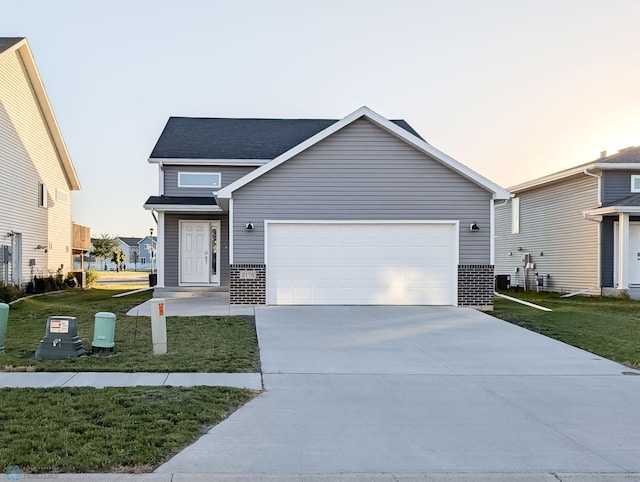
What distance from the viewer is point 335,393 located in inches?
265

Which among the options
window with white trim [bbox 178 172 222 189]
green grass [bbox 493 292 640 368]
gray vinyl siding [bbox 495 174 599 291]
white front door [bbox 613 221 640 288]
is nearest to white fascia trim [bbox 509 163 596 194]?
gray vinyl siding [bbox 495 174 599 291]

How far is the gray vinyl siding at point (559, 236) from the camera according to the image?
20625mm

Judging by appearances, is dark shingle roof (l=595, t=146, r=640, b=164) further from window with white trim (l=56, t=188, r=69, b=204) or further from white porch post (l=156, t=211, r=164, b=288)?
window with white trim (l=56, t=188, r=69, b=204)

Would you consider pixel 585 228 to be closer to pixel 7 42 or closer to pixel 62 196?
pixel 7 42

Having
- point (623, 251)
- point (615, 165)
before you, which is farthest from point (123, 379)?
point (615, 165)

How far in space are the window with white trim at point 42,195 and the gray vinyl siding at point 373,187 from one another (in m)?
13.1

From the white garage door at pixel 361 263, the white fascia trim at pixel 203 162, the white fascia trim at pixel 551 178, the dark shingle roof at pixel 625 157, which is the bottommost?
the white garage door at pixel 361 263

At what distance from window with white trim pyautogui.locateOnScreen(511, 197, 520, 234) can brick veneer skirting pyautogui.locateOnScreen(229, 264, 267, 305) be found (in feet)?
53.9

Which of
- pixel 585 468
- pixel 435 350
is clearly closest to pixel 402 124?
pixel 435 350

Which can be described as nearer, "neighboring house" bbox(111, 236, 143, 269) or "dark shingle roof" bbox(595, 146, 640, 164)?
"dark shingle roof" bbox(595, 146, 640, 164)

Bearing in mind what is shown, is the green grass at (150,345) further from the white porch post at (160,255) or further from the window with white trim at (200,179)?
the window with white trim at (200,179)

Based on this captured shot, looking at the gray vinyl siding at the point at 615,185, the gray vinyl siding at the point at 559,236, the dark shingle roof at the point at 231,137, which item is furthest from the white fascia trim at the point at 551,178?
the dark shingle roof at the point at 231,137

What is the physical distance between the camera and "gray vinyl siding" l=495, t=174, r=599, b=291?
812 inches

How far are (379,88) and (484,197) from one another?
651 cm
